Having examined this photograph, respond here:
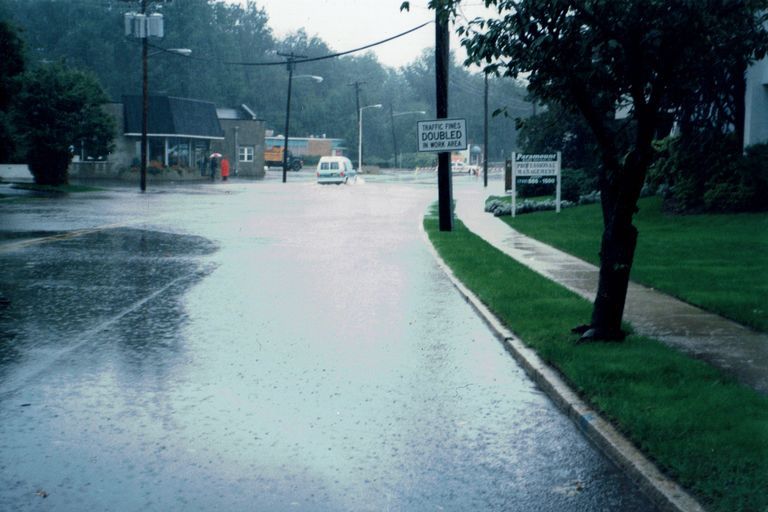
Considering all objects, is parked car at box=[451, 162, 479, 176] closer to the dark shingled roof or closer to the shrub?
the dark shingled roof

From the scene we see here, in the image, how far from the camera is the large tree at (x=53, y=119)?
46.7 meters

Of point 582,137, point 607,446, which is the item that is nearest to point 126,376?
point 607,446

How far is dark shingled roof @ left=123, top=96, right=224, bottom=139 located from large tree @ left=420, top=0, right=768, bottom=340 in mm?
63747

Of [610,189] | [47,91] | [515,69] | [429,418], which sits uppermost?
[47,91]

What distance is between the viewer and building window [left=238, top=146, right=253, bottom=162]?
8444 cm

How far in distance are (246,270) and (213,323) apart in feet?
16.6

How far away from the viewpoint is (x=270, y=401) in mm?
7270

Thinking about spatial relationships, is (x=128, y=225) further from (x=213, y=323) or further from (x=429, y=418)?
(x=429, y=418)

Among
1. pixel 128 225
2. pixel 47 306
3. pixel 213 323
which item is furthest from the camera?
pixel 128 225

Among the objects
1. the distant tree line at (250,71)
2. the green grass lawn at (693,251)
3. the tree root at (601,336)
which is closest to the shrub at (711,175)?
the green grass lawn at (693,251)

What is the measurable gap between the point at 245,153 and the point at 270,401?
78692 millimetres

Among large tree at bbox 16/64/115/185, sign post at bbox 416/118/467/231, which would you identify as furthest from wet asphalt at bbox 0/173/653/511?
large tree at bbox 16/64/115/185

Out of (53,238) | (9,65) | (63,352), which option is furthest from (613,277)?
(9,65)

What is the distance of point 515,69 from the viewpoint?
9586mm
